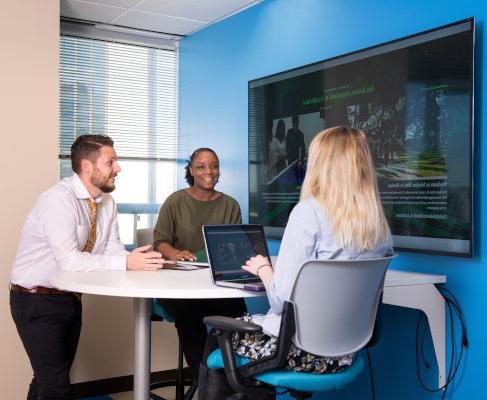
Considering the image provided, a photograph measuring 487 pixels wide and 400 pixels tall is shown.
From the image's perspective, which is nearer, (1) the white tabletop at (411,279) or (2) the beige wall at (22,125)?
(1) the white tabletop at (411,279)

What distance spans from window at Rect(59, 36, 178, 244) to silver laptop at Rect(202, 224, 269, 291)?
2.49 meters

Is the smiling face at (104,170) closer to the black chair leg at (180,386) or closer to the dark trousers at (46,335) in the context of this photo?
the dark trousers at (46,335)

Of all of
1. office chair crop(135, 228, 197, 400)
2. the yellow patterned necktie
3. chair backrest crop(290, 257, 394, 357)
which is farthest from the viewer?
office chair crop(135, 228, 197, 400)

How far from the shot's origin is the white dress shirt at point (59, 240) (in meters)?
2.75

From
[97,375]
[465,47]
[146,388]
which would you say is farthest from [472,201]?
[97,375]

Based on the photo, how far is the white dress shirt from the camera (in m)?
2.75

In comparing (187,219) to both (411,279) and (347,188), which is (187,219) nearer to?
(411,279)

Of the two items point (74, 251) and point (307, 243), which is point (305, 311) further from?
point (74, 251)

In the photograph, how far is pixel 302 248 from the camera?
205cm

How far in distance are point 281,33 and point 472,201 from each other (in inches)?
73.2

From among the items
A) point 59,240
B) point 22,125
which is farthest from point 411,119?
point 22,125

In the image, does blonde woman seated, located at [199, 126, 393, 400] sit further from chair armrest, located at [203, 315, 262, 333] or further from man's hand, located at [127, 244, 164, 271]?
man's hand, located at [127, 244, 164, 271]

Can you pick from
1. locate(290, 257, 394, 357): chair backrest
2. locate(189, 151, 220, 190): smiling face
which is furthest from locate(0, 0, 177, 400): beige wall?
locate(290, 257, 394, 357): chair backrest

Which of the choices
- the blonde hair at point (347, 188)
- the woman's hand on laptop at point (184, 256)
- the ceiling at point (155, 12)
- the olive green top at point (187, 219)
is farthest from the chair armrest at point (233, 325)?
the ceiling at point (155, 12)
